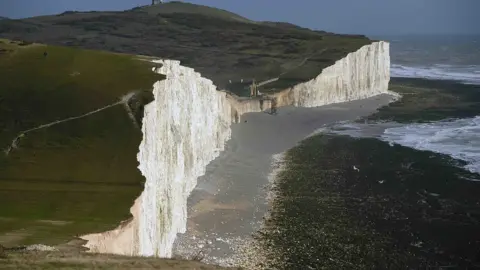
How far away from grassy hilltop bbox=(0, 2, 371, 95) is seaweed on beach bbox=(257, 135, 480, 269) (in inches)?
1410

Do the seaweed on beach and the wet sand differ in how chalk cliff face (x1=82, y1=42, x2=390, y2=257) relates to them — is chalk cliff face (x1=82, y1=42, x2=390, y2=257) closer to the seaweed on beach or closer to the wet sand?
the wet sand

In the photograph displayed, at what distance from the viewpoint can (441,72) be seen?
139 meters

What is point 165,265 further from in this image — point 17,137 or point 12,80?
point 12,80

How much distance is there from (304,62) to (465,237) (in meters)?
66.7

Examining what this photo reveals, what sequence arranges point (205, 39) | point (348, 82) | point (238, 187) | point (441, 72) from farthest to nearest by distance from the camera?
1. point (441, 72)
2. point (205, 39)
3. point (348, 82)
4. point (238, 187)

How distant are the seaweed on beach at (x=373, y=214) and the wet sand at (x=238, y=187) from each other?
4.77 feet

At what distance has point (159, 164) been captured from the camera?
26078 millimetres

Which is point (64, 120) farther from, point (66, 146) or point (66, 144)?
point (66, 146)

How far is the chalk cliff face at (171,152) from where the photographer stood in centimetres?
1922

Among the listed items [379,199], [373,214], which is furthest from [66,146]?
[379,199]

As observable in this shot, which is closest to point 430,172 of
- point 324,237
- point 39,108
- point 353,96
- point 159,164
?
point 324,237

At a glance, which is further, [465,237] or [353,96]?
[353,96]

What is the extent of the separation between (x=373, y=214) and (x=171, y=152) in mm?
12930

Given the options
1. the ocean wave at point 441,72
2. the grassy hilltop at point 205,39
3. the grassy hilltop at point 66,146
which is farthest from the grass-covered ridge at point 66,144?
the ocean wave at point 441,72
